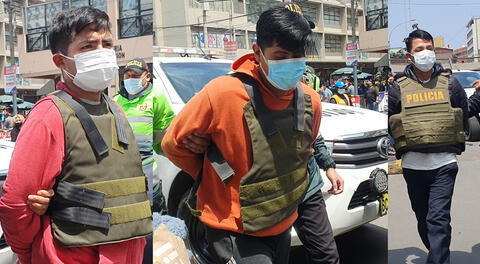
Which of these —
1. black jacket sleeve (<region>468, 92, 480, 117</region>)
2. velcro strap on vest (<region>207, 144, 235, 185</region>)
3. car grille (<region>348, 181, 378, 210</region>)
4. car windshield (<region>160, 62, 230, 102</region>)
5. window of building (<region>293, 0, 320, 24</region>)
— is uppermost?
window of building (<region>293, 0, 320, 24</region>)

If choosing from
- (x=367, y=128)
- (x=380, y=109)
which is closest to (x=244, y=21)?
(x=367, y=128)

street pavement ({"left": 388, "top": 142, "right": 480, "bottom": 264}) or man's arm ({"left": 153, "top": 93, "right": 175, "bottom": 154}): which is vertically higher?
man's arm ({"left": 153, "top": 93, "right": 175, "bottom": 154})

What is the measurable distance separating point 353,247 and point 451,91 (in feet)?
3.29

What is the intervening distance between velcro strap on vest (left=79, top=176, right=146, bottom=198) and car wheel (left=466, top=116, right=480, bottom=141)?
1.87 metres

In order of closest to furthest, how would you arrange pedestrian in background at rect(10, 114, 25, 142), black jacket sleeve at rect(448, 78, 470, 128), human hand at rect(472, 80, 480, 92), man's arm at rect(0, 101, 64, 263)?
man's arm at rect(0, 101, 64, 263), pedestrian in background at rect(10, 114, 25, 142), black jacket sleeve at rect(448, 78, 470, 128), human hand at rect(472, 80, 480, 92)

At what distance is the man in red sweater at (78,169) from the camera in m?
1.25

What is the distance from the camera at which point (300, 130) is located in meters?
1.48

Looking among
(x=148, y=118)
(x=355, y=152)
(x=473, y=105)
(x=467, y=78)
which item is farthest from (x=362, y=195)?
(x=467, y=78)

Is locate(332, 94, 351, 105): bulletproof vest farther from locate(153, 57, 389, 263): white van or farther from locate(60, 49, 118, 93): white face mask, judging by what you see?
locate(60, 49, 118, 93): white face mask

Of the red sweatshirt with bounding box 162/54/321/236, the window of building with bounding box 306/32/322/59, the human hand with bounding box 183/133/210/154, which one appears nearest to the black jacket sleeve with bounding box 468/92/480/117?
the window of building with bounding box 306/32/322/59

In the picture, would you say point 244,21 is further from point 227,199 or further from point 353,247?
point 353,247

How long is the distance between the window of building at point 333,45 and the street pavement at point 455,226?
124 centimetres

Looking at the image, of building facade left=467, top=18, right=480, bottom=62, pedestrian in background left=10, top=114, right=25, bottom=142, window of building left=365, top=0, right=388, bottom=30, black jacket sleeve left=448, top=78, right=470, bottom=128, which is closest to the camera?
pedestrian in background left=10, top=114, right=25, bottom=142

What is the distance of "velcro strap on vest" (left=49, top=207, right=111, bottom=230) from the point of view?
4.31 feet
